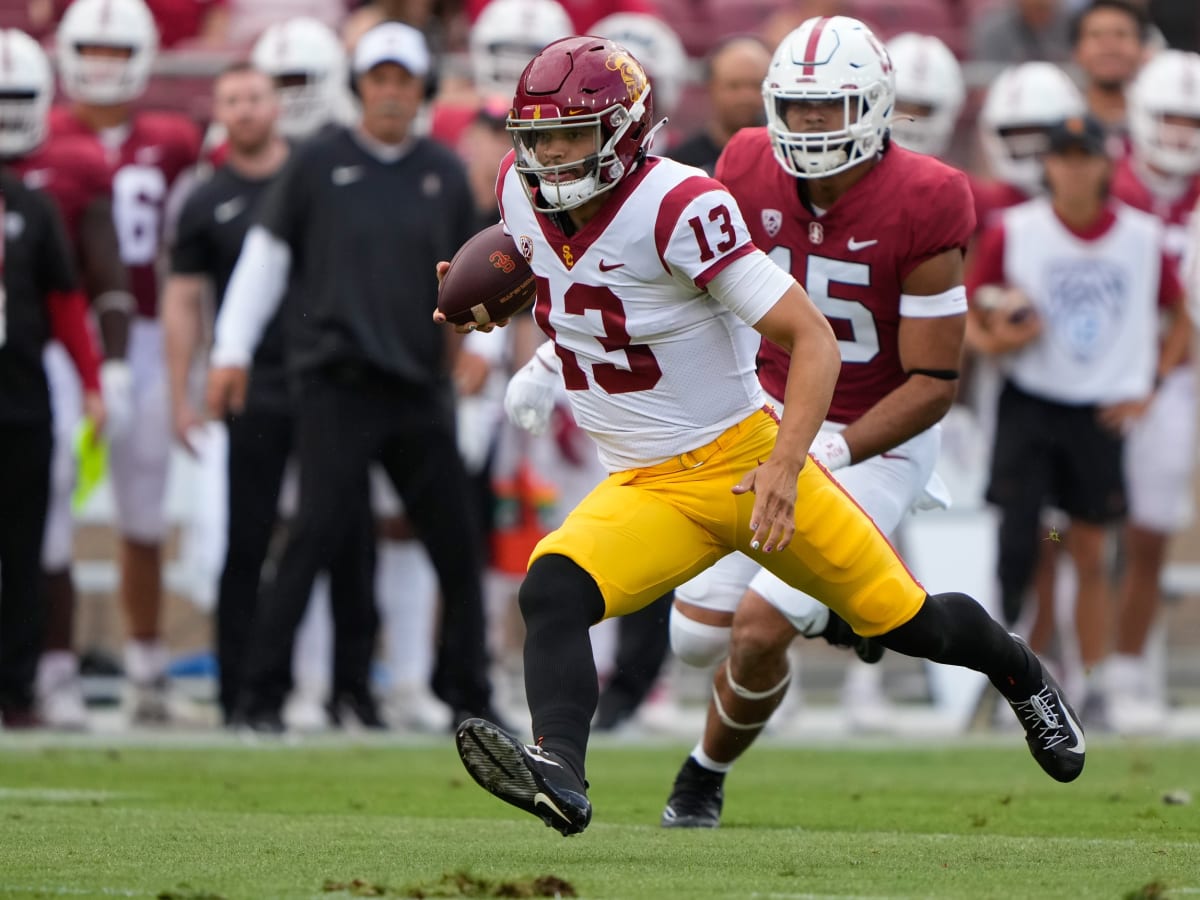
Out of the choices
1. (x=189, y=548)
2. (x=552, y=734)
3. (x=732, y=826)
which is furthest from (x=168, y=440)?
(x=552, y=734)

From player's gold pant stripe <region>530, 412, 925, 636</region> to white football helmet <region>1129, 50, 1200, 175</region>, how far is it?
504 centimetres

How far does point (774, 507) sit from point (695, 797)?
123 centimetres

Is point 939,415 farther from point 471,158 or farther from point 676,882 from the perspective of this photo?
point 471,158

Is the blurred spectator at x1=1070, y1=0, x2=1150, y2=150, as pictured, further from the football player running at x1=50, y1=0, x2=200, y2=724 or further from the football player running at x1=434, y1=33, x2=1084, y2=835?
the football player running at x1=434, y1=33, x2=1084, y2=835

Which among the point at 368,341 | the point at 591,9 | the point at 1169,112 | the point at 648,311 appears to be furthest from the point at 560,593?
the point at 591,9

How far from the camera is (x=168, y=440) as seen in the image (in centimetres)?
900

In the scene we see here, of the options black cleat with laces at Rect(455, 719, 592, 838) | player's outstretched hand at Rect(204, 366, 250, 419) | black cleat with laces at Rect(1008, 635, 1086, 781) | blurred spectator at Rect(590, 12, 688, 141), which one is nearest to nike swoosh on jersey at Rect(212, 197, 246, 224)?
player's outstretched hand at Rect(204, 366, 250, 419)

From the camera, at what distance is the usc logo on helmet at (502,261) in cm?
490

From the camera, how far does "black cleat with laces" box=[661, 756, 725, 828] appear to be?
538 cm

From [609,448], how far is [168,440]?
4.49 m

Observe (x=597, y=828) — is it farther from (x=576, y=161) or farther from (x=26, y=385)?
(x=26, y=385)

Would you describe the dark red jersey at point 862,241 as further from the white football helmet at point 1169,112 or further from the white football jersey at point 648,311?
the white football helmet at point 1169,112

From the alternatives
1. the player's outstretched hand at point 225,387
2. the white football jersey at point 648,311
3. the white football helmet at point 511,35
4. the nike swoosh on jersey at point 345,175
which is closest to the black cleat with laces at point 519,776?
the white football jersey at point 648,311

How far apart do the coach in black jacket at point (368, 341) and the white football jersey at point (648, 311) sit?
3.00 metres
